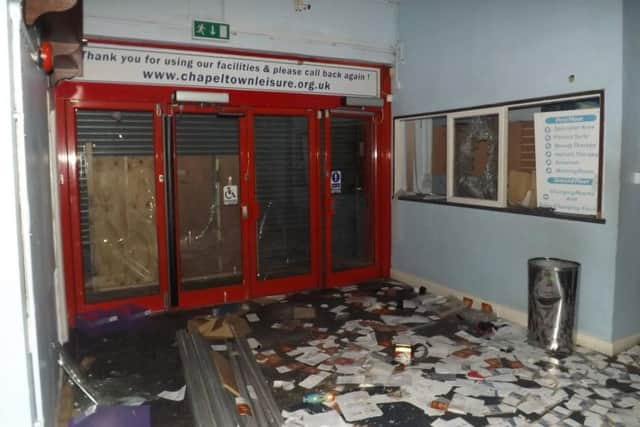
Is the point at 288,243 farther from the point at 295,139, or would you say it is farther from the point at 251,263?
the point at 295,139

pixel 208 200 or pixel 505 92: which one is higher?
pixel 505 92

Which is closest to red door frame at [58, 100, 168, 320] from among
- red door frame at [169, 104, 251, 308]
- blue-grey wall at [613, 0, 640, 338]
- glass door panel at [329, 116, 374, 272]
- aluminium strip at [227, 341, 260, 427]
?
red door frame at [169, 104, 251, 308]

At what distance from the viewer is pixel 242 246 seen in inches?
217

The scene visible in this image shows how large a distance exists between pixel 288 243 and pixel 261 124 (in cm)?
141

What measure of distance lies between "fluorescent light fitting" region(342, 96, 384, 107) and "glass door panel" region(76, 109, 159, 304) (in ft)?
7.27

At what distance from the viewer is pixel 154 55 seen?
4.84 metres

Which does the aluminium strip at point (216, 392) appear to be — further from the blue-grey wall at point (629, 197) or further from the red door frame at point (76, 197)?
the blue-grey wall at point (629, 197)

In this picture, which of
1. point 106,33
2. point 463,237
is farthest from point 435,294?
point 106,33

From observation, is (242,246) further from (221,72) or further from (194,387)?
(194,387)

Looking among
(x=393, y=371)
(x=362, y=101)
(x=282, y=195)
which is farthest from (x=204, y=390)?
(x=362, y=101)

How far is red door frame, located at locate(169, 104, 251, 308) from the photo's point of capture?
16.8ft

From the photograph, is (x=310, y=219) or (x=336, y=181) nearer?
(x=310, y=219)

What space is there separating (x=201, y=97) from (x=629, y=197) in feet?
12.9

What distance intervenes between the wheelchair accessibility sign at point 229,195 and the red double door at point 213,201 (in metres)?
0.01
